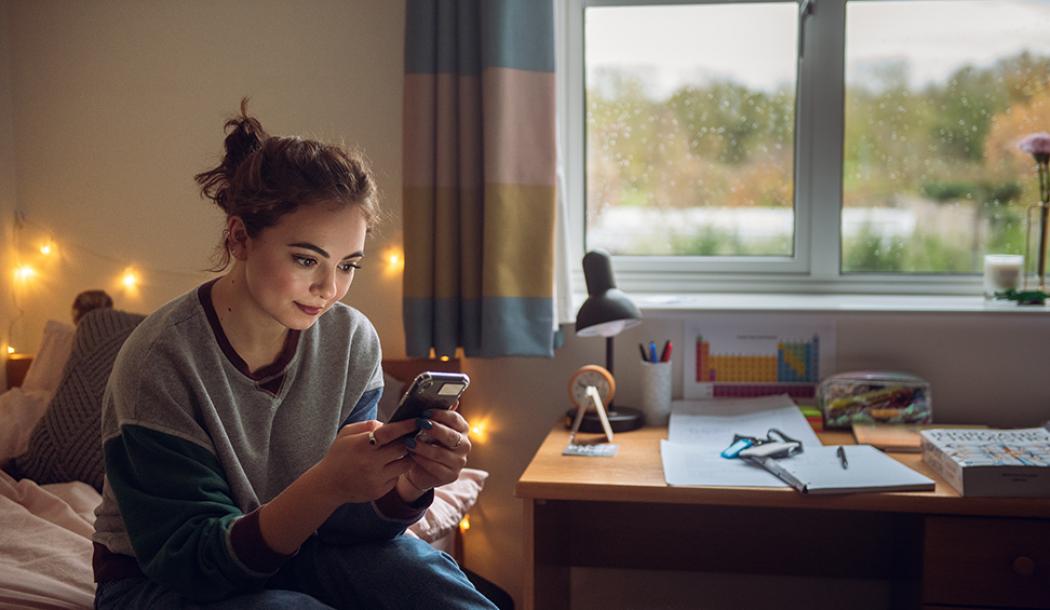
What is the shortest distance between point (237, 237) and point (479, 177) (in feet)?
2.98

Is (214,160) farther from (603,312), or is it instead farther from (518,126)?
(603,312)

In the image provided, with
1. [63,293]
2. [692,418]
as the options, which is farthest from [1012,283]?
[63,293]

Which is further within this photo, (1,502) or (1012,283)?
(1012,283)

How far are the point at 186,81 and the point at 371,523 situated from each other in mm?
1449

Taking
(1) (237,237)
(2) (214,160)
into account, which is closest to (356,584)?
(1) (237,237)

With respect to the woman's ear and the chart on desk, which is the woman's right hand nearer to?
the woman's ear

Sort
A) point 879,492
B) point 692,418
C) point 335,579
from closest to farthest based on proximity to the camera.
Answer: point 335,579 → point 879,492 → point 692,418

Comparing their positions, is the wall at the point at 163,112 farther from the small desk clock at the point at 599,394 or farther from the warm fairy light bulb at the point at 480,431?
the small desk clock at the point at 599,394

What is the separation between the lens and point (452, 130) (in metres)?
2.11

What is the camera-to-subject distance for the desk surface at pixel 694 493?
1.60 meters

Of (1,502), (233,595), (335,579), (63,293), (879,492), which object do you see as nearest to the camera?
(233,595)

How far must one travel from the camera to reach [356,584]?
130cm

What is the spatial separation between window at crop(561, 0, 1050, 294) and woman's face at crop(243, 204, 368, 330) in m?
1.24

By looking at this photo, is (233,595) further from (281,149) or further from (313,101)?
(313,101)
